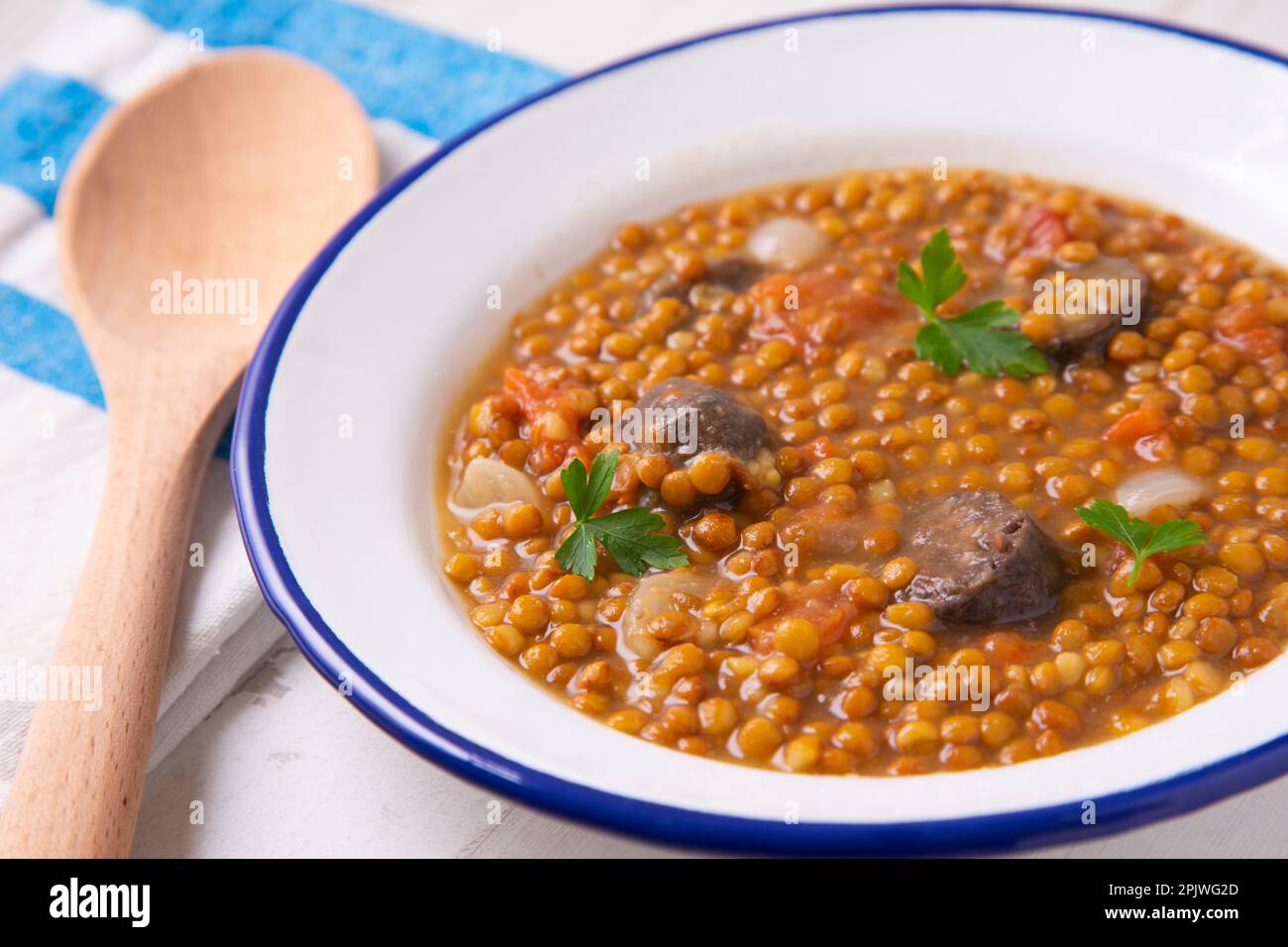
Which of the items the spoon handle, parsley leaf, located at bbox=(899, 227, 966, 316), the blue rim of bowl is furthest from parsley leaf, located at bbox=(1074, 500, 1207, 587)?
the spoon handle

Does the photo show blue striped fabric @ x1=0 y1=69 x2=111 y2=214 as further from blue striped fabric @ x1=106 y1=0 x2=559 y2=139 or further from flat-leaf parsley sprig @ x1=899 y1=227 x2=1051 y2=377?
flat-leaf parsley sprig @ x1=899 y1=227 x2=1051 y2=377

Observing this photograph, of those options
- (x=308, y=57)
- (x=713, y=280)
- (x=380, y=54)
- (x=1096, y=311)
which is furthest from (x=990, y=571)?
(x=308, y=57)

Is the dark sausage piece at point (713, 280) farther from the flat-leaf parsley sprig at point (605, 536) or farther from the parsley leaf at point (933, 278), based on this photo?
the flat-leaf parsley sprig at point (605, 536)

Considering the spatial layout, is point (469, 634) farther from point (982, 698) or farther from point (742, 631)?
point (982, 698)

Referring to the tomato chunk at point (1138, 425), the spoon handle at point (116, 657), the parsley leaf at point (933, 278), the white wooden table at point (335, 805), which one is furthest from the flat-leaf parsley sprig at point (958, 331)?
the spoon handle at point (116, 657)

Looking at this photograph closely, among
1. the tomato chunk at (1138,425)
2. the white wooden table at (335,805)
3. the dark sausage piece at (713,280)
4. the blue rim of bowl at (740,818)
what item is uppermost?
the dark sausage piece at (713,280)

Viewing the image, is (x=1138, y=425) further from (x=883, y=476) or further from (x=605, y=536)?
(x=605, y=536)
